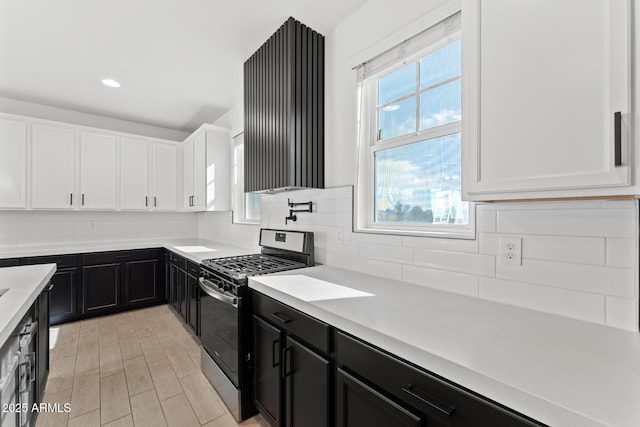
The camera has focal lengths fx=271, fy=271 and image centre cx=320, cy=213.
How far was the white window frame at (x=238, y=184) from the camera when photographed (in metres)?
3.47

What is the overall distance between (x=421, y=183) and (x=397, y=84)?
69cm

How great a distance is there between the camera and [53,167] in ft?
10.8

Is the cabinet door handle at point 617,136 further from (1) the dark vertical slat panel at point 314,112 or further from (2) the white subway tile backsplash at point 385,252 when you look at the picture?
(1) the dark vertical slat panel at point 314,112

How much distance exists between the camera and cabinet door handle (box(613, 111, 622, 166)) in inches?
30.2

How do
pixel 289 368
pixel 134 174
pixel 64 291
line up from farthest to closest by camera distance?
pixel 134 174
pixel 64 291
pixel 289 368

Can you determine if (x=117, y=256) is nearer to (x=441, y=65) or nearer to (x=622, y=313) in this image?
(x=441, y=65)

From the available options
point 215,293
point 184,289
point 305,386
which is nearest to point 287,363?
point 305,386

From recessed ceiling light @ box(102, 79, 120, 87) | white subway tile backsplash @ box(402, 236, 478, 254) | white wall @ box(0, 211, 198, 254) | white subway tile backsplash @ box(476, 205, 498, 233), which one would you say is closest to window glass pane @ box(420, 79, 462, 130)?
white subway tile backsplash @ box(476, 205, 498, 233)

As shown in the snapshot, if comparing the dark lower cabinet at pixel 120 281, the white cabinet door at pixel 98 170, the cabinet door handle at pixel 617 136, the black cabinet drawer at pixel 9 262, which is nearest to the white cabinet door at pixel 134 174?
the white cabinet door at pixel 98 170

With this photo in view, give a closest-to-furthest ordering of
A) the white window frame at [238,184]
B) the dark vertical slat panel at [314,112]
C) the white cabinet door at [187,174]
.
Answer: the dark vertical slat panel at [314,112]
the white window frame at [238,184]
the white cabinet door at [187,174]

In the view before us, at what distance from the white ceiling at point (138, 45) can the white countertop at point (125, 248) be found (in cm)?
181

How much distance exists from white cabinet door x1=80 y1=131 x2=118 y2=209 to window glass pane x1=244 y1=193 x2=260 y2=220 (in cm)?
191

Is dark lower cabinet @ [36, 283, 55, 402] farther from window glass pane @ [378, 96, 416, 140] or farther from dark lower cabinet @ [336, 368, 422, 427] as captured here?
window glass pane @ [378, 96, 416, 140]

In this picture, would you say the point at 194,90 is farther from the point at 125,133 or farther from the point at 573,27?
the point at 573,27
